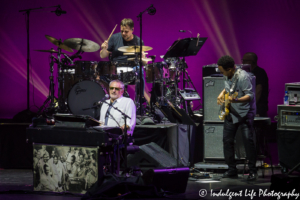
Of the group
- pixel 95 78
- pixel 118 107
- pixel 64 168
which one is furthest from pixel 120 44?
pixel 64 168

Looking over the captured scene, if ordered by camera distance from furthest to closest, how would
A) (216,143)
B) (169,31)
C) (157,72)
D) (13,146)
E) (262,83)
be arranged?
(169,31) → (157,72) → (262,83) → (13,146) → (216,143)

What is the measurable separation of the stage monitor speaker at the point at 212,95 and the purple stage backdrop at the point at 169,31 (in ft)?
8.31

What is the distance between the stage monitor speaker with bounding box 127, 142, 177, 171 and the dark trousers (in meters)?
0.89

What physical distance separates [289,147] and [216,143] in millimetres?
1260

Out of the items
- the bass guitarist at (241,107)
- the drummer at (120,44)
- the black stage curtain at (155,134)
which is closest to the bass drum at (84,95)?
the drummer at (120,44)

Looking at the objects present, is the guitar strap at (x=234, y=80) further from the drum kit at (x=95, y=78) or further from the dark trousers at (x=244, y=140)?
the drum kit at (x=95, y=78)

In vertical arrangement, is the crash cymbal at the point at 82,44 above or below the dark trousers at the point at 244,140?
above

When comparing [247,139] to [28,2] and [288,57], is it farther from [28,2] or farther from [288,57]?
[28,2]

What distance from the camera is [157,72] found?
902cm

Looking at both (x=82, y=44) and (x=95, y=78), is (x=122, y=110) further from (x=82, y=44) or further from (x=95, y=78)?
(x=82, y=44)

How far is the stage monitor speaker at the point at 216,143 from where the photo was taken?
23.8 ft

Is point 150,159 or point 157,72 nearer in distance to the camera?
point 150,159

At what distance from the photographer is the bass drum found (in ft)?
28.2

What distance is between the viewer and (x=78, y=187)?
17.1 ft
